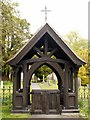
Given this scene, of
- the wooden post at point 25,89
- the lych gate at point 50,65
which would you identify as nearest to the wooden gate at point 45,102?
the lych gate at point 50,65

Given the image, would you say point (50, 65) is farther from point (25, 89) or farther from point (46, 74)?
point (46, 74)

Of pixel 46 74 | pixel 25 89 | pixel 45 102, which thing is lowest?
pixel 45 102

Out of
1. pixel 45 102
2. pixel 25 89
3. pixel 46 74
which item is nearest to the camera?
pixel 45 102

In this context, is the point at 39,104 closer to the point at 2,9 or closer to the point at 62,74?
the point at 62,74

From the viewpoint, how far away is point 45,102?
12.4 meters

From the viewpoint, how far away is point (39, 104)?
12383 mm

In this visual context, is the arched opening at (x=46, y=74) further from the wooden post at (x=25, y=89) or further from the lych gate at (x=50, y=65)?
the wooden post at (x=25, y=89)

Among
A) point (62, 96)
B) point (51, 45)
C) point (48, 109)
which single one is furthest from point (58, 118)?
point (51, 45)

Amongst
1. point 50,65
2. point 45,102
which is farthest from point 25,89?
point 50,65

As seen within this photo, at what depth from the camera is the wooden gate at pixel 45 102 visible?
1237cm

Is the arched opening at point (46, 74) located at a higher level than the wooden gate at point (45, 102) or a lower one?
higher

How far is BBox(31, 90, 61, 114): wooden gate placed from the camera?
1237 centimetres

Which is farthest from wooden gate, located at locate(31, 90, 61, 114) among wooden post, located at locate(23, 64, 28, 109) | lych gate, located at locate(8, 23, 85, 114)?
wooden post, located at locate(23, 64, 28, 109)

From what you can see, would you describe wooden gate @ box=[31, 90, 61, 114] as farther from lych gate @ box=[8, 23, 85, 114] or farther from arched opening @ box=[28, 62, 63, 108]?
arched opening @ box=[28, 62, 63, 108]
